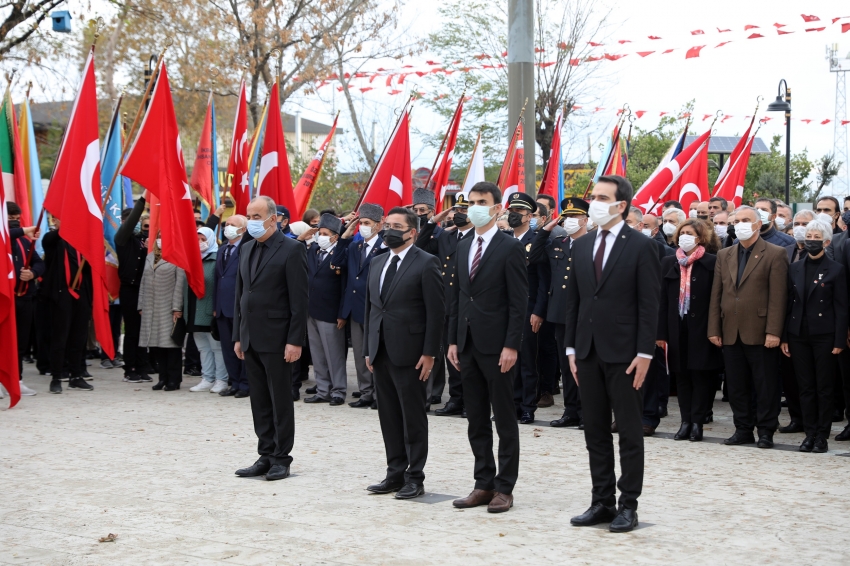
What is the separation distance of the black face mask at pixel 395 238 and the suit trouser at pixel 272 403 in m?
1.44

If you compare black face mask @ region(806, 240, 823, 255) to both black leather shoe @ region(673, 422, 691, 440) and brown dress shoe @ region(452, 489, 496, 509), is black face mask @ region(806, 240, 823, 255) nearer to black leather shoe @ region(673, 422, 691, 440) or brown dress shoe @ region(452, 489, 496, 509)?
black leather shoe @ region(673, 422, 691, 440)

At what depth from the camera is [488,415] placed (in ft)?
23.9

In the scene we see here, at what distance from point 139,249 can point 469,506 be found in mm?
8532

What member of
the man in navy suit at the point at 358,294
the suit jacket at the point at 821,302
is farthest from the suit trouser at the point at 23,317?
the suit jacket at the point at 821,302

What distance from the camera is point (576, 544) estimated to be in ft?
20.3

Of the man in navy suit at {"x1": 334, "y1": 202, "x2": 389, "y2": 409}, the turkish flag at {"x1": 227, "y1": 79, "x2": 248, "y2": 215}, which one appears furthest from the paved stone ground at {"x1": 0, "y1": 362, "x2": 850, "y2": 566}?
the turkish flag at {"x1": 227, "y1": 79, "x2": 248, "y2": 215}

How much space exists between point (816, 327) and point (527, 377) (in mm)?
2955

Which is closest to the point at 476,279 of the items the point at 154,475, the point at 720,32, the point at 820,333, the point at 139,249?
the point at 154,475

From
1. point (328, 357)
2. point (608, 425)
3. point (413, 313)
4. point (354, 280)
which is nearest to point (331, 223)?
point (354, 280)

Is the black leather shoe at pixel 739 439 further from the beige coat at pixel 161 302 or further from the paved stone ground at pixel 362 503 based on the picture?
the beige coat at pixel 161 302

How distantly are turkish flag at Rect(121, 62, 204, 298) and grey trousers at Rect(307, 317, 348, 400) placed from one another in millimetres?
1714

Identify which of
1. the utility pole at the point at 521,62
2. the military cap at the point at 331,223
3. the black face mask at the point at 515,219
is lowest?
the black face mask at the point at 515,219

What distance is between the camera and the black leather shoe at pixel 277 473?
321 inches

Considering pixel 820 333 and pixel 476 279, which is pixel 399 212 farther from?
pixel 820 333
